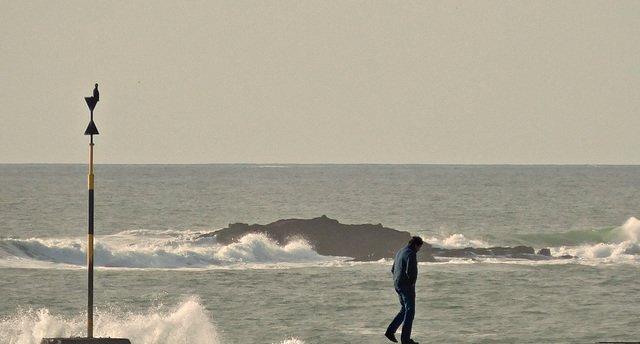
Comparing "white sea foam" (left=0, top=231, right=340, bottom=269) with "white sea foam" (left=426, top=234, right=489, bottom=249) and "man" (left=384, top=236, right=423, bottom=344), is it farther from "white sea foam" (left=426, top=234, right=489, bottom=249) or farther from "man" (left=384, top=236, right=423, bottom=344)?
"man" (left=384, top=236, right=423, bottom=344)

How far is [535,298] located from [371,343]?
34.3 ft

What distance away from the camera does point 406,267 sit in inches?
774

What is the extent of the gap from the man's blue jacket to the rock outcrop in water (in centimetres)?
2947

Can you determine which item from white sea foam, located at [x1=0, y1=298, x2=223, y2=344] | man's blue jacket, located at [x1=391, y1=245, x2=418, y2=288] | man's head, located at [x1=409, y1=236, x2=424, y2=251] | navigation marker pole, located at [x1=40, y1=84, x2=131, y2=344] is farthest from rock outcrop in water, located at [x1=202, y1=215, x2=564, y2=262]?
man's head, located at [x1=409, y1=236, x2=424, y2=251]

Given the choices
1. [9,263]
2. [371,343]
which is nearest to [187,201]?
[9,263]

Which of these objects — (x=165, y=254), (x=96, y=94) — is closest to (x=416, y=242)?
(x=96, y=94)

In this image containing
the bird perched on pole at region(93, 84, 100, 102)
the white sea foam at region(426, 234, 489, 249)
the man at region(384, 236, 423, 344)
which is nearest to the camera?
the man at region(384, 236, 423, 344)

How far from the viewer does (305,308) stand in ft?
113

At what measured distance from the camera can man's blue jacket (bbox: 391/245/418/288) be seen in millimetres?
19578

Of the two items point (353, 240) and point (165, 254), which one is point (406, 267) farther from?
point (353, 240)

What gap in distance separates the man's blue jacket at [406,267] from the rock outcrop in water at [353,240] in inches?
1160

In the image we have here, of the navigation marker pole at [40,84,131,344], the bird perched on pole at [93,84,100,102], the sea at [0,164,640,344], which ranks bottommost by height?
the sea at [0,164,640,344]

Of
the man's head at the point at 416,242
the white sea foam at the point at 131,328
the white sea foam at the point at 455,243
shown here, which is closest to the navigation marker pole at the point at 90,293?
the man's head at the point at 416,242

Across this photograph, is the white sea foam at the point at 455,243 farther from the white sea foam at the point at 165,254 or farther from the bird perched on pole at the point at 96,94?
the bird perched on pole at the point at 96,94
